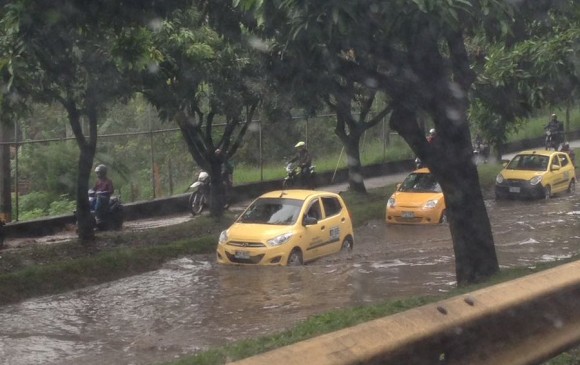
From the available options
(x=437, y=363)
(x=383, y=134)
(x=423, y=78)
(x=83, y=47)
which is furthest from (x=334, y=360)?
(x=383, y=134)

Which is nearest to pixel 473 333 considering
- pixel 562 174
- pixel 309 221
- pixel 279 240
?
pixel 279 240

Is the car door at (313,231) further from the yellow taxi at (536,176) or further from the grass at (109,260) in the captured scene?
the yellow taxi at (536,176)

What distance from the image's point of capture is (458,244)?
39.8 feet

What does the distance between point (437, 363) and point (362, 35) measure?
5473 millimetres

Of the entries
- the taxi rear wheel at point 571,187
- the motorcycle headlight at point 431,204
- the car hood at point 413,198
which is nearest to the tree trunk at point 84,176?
the car hood at point 413,198

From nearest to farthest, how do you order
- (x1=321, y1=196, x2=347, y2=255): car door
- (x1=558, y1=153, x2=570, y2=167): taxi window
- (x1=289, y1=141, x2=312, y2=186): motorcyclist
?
(x1=321, y1=196, x2=347, y2=255): car door
(x1=289, y1=141, x2=312, y2=186): motorcyclist
(x1=558, y1=153, x2=570, y2=167): taxi window

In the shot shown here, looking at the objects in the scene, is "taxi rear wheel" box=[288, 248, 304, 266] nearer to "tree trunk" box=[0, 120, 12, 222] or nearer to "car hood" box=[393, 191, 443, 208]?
"tree trunk" box=[0, 120, 12, 222]

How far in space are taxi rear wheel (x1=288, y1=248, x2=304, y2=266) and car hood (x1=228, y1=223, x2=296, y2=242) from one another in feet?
1.31

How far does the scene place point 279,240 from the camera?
55.2 ft

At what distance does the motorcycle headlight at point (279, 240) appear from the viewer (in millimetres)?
16781

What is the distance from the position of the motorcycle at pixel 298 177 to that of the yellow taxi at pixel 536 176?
5.50 meters

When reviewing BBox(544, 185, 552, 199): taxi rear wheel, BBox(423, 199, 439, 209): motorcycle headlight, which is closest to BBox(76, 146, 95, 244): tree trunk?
BBox(423, 199, 439, 209): motorcycle headlight

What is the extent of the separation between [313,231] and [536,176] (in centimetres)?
1221

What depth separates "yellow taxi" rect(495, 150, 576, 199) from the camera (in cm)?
2761
